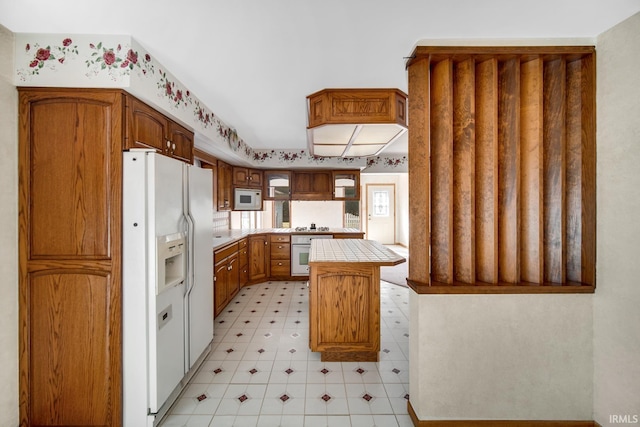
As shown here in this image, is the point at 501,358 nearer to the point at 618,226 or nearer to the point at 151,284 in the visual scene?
the point at 618,226

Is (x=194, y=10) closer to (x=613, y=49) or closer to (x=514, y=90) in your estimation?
(x=514, y=90)

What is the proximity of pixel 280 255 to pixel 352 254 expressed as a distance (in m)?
2.58

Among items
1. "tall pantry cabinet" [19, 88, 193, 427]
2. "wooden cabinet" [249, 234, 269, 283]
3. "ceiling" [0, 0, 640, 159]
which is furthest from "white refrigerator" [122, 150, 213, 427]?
"wooden cabinet" [249, 234, 269, 283]

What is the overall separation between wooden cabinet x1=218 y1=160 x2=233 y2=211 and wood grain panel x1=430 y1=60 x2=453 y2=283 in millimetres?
3303

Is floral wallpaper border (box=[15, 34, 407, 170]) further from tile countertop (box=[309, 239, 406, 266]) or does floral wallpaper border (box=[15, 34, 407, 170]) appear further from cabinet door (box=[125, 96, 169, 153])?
tile countertop (box=[309, 239, 406, 266])

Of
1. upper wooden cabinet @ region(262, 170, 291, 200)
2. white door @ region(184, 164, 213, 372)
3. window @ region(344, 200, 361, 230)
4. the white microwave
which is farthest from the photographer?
window @ region(344, 200, 361, 230)

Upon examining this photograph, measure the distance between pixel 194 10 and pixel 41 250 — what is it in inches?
64.0

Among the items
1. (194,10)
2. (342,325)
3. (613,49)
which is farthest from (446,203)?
(194,10)

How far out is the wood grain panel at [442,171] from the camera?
62.3 inches

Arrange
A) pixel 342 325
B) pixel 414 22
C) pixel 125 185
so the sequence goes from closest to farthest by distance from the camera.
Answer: pixel 414 22, pixel 125 185, pixel 342 325

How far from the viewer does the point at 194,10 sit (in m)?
1.38

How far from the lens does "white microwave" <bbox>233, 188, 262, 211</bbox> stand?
4617 mm

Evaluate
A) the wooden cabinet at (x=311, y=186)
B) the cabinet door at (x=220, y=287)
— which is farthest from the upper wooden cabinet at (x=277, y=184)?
the cabinet door at (x=220, y=287)

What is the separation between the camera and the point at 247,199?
15.7 ft
